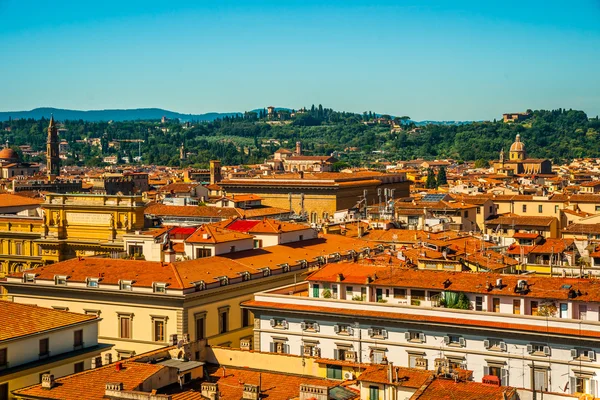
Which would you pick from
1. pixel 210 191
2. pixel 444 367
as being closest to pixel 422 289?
pixel 444 367

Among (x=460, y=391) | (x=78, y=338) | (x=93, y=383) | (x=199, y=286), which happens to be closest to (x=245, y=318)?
(x=199, y=286)

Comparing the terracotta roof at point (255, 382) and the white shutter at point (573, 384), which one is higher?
the terracotta roof at point (255, 382)

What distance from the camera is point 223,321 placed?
103 ft

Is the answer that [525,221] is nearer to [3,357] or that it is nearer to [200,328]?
[200,328]

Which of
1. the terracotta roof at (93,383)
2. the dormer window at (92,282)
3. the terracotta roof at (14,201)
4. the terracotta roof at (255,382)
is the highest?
the terracotta roof at (14,201)

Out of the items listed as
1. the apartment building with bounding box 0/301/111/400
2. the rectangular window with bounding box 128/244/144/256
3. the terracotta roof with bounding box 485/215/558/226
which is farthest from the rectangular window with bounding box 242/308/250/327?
the terracotta roof with bounding box 485/215/558/226

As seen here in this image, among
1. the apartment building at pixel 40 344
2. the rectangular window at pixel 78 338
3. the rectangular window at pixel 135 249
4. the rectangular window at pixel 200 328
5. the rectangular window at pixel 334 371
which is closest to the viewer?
the apartment building at pixel 40 344

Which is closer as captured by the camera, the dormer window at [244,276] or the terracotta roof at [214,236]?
the dormer window at [244,276]

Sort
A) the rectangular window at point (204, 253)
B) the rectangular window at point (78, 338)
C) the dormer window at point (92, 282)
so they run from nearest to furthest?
1. the rectangular window at point (78, 338)
2. the dormer window at point (92, 282)
3. the rectangular window at point (204, 253)

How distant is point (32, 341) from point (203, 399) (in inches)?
210

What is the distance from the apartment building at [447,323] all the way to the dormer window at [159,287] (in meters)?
3.02

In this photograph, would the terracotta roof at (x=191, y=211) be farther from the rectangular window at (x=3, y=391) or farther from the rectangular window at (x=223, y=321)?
the rectangular window at (x=3, y=391)

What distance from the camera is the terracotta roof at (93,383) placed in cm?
1942

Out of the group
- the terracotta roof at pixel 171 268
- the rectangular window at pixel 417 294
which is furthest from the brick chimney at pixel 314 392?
the terracotta roof at pixel 171 268
